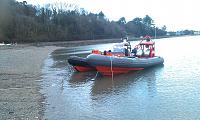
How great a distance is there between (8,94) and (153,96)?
22.4 feet

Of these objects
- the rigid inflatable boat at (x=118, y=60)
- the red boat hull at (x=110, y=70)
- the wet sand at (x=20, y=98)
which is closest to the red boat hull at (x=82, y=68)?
the rigid inflatable boat at (x=118, y=60)

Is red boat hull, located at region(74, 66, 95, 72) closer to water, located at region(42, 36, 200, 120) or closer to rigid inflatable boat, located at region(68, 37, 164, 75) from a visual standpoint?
rigid inflatable boat, located at region(68, 37, 164, 75)

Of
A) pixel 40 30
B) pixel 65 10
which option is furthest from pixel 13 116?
pixel 65 10

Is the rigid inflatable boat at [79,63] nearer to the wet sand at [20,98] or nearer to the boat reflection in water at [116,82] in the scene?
the boat reflection in water at [116,82]

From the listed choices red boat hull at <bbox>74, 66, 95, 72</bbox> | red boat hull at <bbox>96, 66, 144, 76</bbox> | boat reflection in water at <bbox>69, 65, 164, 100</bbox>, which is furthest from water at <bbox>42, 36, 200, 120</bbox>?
red boat hull at <bbox>74, 66, 95, 72</bbox>

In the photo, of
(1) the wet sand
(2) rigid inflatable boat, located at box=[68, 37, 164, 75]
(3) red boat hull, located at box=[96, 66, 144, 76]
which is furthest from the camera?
(3) red boat hull, located at box=[96, 66, 144, 76]

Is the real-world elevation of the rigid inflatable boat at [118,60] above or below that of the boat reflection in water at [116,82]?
above

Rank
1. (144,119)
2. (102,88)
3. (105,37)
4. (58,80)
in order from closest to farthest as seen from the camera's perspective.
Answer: (144,119) → (102,88) → (58,80) → (105,37)

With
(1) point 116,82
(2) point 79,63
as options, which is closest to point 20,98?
(1) point 116,82

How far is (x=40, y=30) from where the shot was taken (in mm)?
89625

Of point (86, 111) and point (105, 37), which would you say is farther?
point (105, 37)

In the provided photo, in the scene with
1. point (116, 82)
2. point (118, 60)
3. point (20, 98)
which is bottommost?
point (116, 82)

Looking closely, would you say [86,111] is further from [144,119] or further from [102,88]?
[102,88]

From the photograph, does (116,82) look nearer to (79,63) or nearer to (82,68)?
(79,63)
